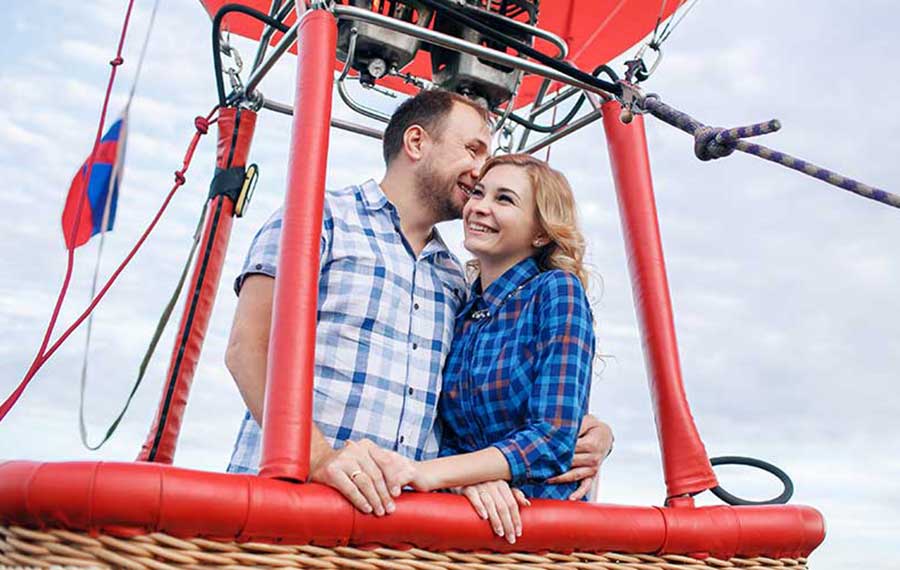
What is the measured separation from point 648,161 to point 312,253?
2.20 ft

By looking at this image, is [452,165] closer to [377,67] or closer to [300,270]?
[377,67]

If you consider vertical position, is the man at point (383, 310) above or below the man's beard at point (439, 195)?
below

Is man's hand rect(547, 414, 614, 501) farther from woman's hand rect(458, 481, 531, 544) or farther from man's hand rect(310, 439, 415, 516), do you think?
man's hand rect(310, 439, 415, 516)

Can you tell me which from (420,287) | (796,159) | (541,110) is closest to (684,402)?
(420,287)

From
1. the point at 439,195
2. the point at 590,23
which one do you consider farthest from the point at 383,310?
the point at 590,23

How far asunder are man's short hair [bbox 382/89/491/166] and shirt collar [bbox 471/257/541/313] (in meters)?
0.34

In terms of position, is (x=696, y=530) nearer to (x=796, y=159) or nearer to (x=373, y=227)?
(x=796, y=159)

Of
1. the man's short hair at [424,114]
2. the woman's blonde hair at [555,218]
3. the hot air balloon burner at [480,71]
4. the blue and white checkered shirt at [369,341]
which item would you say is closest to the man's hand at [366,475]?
the blue and white checkered shirt at [369,341]

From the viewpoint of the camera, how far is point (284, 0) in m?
1.90

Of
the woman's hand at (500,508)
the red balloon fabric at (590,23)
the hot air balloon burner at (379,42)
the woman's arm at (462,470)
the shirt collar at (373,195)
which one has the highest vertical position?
the red balloon fabric at (590,23)

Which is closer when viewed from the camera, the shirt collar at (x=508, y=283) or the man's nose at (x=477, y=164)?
the shirt collar at (x=508, y=283)

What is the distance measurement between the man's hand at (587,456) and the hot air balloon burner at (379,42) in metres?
0.72

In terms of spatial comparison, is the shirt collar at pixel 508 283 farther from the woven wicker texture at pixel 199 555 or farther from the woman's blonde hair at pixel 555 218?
the woven wicker texture at pixel 199 555

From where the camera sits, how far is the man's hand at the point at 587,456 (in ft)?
4.33
